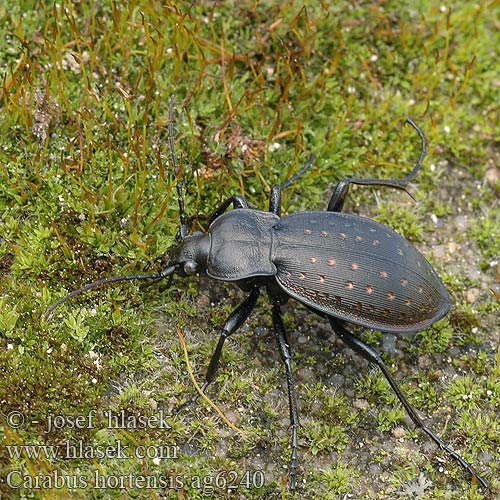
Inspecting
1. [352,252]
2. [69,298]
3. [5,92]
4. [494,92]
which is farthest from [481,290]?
[5,92]

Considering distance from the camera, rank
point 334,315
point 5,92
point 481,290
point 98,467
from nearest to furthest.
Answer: point 98,467
point 334,315
point 5,92
point 481,290

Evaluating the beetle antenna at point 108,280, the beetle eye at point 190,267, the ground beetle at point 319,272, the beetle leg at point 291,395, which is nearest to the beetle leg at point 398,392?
the ground beetle at point 319,272

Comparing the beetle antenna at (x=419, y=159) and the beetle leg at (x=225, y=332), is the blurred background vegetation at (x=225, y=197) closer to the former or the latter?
the beetle leg at (x=225, y=332)

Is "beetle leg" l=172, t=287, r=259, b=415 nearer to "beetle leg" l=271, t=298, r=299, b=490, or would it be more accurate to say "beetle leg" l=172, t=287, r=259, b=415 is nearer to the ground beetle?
the ground beetle

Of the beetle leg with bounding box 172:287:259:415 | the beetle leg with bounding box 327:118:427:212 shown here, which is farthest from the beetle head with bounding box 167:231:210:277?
the beetle leg with bounding box 327:118:427:212

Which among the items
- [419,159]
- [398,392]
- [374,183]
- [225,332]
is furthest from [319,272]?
[419,159]

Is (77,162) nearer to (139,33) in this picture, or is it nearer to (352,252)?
(139,33)

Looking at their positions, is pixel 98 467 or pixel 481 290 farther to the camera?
pixel 481 290
